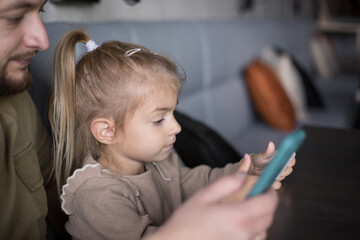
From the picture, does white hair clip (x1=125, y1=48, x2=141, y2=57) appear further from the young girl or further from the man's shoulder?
the man's shoulder

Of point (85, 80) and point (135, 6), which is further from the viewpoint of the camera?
point (135, 6)

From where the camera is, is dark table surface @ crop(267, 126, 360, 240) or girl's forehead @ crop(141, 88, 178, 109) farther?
girl's forehead @ crop(141, 88, 178, 109)

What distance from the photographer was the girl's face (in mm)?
924

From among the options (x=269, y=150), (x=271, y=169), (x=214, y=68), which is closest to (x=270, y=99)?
(x=214, y=68)

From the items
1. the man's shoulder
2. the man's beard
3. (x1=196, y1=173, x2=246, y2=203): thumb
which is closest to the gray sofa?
the man's shoulder

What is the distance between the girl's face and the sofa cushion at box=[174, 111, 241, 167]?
1.11 feet

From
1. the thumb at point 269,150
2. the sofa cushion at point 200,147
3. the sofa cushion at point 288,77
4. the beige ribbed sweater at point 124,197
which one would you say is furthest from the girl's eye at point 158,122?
the sofa cushion at point 288,77

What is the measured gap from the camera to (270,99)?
235 centimetres

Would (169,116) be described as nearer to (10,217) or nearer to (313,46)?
(10,217)

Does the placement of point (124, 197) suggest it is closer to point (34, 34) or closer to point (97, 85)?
point (97, 85)

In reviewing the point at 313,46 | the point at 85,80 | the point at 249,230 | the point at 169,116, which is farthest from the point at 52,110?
the point at 313,46

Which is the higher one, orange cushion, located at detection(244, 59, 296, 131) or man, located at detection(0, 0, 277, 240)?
man, located at detection(0, 0, 277, 240)

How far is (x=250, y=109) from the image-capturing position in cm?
258

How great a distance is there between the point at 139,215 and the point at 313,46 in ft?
13.4
